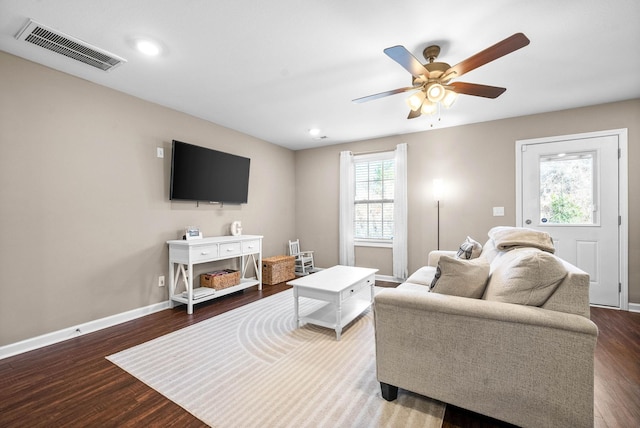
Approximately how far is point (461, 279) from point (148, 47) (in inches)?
112

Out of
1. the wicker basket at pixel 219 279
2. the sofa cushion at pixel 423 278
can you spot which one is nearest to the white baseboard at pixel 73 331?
the wicker basket at pixel 219 279

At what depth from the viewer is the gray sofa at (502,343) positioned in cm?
129

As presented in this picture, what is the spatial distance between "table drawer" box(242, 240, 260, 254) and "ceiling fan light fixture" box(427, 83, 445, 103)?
2960 mm

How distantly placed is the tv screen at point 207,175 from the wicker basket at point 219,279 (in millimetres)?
1031

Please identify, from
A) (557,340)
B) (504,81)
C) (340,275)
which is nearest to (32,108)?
(340,275)

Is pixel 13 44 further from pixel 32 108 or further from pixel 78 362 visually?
pixel 78 362

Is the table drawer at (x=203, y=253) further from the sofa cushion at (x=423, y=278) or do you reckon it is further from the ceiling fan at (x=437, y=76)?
the ceiling fan at (x=437, y=76)

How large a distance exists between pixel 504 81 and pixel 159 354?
13.4 ft

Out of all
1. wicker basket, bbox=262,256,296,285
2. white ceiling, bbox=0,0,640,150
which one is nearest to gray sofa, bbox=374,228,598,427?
white ceiling, bbox=0,0,640,150

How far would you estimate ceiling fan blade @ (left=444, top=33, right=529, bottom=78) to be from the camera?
1596 millimetres

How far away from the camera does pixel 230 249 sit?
373cm

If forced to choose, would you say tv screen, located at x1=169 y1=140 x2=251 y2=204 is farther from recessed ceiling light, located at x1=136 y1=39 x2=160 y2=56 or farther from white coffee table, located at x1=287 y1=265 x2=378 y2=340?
white coffee table, located at x1=287 y1=265 x2=378 y2=340

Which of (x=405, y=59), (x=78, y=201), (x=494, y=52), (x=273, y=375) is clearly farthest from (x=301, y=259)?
(x=494, y=52)

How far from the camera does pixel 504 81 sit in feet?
9.26
